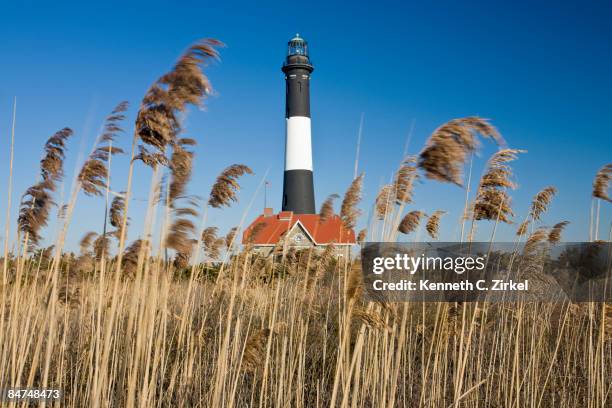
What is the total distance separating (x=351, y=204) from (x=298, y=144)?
27.5 m

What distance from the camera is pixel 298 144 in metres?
30.6

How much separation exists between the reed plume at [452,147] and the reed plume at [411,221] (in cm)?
135

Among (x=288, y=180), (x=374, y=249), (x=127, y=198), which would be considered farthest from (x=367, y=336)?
(x=288, y=180)

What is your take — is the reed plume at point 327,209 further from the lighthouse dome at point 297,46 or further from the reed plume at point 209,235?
the lighthouse dome at point 297,46

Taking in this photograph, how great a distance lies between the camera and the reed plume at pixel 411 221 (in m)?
3.65

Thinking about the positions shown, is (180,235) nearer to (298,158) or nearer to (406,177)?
(406,177)

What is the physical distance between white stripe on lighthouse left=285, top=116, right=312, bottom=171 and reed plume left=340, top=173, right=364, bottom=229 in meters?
27.3

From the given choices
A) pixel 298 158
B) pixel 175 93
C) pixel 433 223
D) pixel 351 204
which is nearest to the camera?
pixel 175 93

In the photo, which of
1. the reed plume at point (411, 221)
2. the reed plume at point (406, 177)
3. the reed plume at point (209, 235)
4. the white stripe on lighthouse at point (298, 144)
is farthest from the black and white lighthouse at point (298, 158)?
the reed plume at point (406, 177)

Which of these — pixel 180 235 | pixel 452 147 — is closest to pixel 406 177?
pixel 452 147

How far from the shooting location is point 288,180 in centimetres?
3083

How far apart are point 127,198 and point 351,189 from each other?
1.48 m

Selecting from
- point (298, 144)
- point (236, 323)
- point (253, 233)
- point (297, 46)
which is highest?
point (297, 46)

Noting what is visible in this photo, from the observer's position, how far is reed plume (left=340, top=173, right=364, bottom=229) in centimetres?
325
